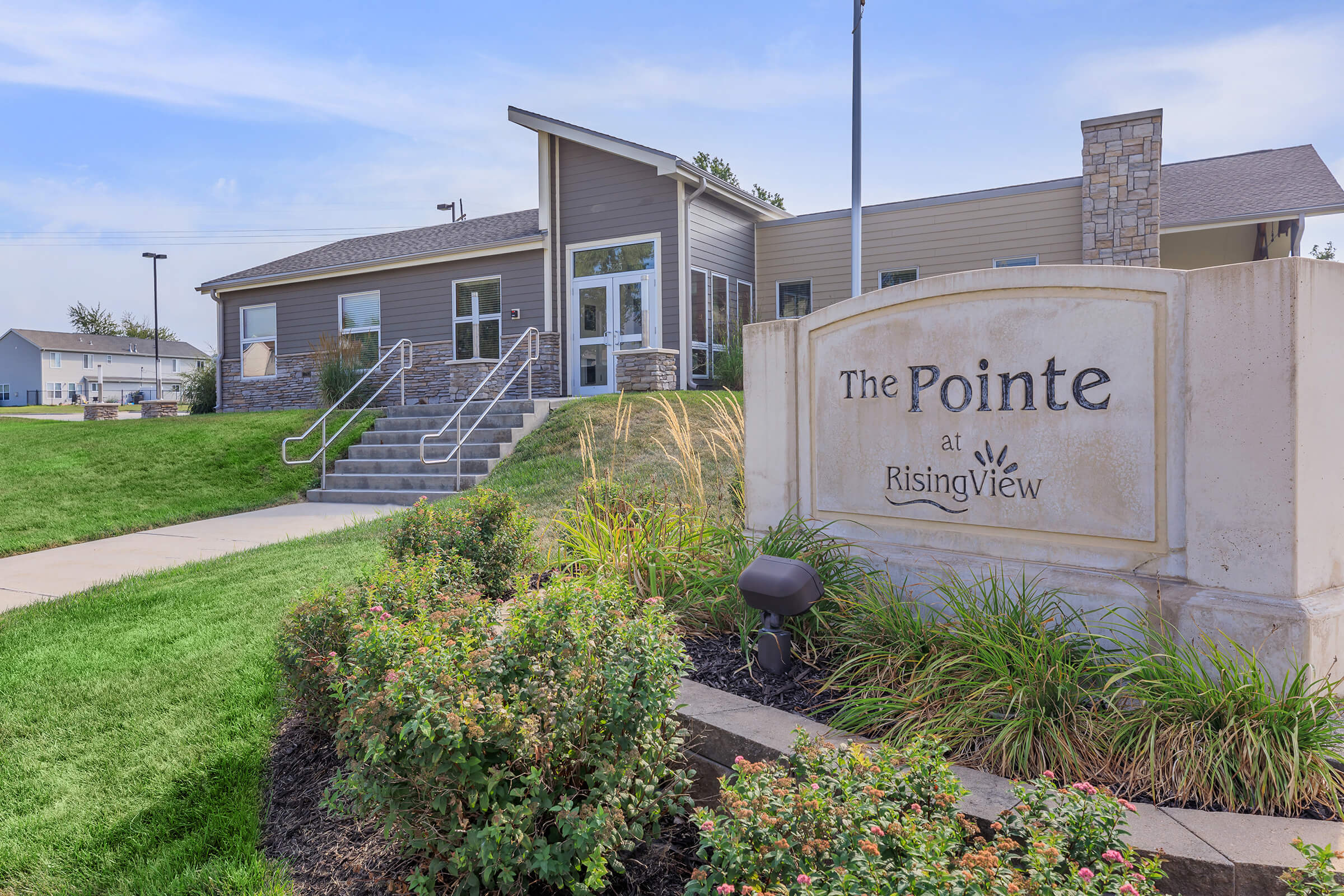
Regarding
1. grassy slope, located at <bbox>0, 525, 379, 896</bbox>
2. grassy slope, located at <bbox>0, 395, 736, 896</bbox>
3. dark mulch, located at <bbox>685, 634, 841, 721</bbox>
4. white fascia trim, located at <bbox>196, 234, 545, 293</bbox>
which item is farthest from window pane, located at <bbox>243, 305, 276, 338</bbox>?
dark mulch, located at <bbox>685, 634, 841, 721</bbox>

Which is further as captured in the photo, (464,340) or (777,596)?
(464,340)

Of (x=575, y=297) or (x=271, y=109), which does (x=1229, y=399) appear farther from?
(x=271, y=109)

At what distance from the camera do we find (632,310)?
45.6 feet

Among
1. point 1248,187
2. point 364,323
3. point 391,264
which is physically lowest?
point 364,323

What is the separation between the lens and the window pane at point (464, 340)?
616 inches

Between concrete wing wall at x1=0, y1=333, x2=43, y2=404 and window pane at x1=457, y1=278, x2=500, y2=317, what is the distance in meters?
64.4

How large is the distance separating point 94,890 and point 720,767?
6.48 ft

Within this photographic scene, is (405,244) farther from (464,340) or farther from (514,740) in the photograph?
(514,740)

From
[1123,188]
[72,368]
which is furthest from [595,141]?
[72,368]

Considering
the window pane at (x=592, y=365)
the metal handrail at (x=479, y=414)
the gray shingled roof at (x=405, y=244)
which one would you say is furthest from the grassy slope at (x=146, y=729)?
the gray shingled roof at (x=405, y=244)

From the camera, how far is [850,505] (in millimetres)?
3807

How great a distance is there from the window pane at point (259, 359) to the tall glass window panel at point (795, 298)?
39.7 ft

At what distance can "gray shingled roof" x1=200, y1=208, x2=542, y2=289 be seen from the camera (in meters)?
15.8

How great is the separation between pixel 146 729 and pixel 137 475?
882cm
